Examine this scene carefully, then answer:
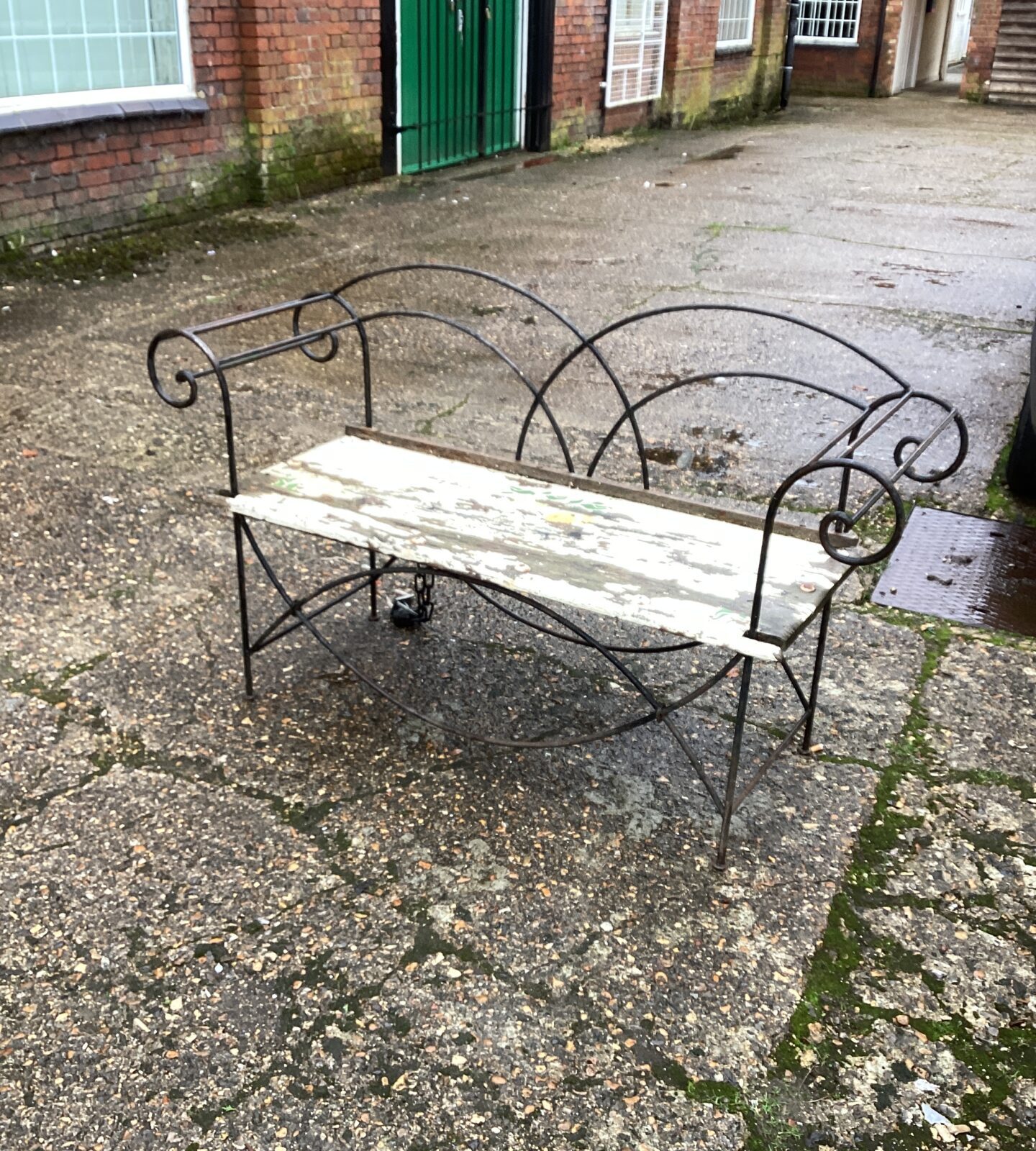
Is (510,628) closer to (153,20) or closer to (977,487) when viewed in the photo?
(977,487)

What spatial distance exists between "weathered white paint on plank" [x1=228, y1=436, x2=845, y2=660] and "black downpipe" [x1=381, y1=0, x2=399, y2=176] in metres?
7.20

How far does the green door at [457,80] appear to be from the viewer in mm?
9781

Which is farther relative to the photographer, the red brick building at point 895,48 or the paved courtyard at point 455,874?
the red brick building at point 895,48

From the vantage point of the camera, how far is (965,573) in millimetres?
3771

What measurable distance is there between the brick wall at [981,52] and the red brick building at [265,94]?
10.1m

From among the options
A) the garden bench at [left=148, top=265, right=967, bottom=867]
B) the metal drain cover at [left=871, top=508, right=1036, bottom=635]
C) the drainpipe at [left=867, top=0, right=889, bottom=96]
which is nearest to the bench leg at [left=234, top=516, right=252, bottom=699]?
the garden bench at [left=148, top=265, right=967, bottom=867]

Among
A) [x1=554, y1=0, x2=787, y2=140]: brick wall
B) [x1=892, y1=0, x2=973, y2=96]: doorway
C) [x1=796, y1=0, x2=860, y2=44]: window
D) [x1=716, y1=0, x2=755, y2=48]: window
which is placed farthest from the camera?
[x1=892, y1=0, x2=973, y2=96]: doorway

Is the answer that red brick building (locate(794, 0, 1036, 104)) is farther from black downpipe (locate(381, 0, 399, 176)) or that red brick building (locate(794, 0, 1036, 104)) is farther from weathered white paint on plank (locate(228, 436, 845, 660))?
weathered white paint on plank (locate(228, 436, 845, 660))

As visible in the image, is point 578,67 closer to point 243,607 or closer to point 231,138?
point 231,138

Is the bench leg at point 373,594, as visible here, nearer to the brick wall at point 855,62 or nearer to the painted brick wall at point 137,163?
the painted brick wall at point 137,163

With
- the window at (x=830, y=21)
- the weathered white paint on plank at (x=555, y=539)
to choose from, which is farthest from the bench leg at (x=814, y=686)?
the window at (x=830, y=21)

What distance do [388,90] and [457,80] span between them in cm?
126

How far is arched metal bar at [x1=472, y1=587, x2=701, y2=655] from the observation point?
288 cm

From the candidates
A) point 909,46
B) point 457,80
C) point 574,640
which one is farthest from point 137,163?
point 909,46
